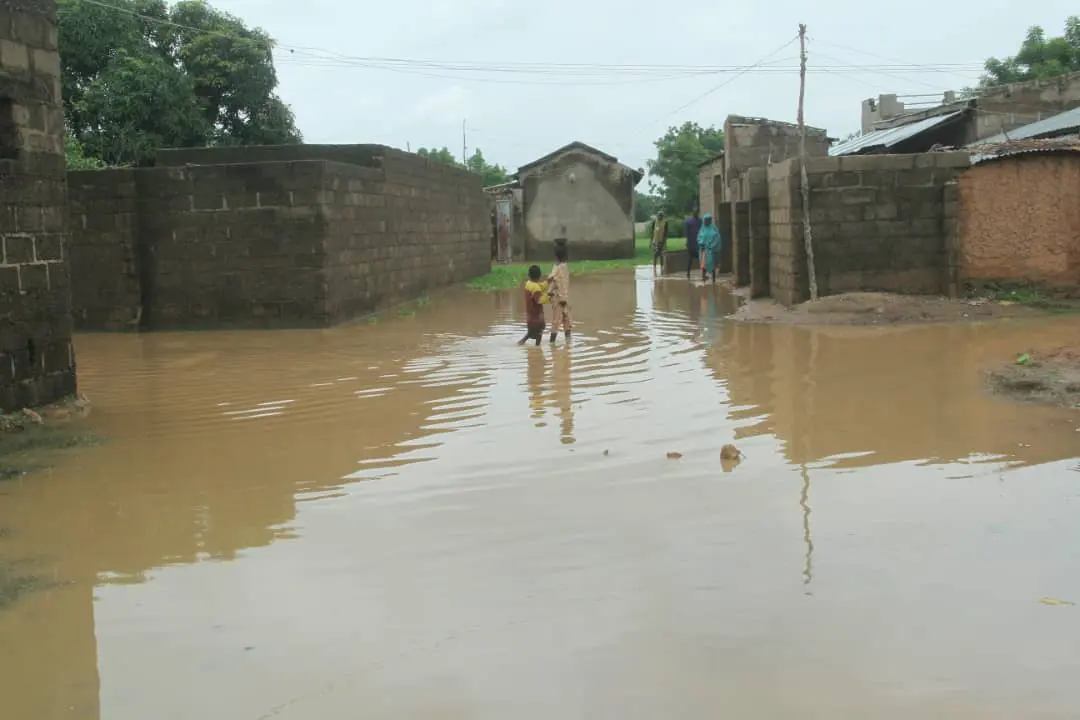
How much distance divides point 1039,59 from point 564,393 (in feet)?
117

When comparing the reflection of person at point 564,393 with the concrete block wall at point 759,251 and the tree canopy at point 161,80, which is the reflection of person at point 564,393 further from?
the tree canopy at point 161,80

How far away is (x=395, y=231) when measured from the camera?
Result: 18.7m

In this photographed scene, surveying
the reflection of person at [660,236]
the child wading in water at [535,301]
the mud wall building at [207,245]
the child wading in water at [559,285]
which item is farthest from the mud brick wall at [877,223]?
the reflection of person at [660,236]

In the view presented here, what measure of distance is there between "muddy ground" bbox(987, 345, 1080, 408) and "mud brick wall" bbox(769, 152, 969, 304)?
5315 mm

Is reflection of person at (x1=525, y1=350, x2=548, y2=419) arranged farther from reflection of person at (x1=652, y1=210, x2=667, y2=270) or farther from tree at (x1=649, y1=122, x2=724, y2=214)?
tree at (x1=649, y1=122, x2=724, y2=214)

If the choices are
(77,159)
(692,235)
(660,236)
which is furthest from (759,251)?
(77,159)

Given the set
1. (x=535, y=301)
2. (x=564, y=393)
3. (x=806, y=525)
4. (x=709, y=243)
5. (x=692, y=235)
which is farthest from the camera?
(x=692, y=235)

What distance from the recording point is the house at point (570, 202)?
127ft

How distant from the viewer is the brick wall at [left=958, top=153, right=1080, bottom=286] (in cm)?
1398

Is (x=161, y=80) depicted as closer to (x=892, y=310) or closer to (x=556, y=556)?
(x=892, y=310)

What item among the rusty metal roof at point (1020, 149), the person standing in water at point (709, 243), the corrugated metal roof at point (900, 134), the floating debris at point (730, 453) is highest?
the corrugated metal roof at point (900, 134)

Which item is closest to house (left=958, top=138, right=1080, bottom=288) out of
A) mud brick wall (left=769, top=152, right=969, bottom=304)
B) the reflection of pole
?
mud brick wall (left=769, top=152, right=969, bottom=304)

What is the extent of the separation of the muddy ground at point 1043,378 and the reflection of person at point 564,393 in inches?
125

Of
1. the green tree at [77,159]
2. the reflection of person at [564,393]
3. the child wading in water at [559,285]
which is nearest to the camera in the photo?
the reflection of person at [564,393]
